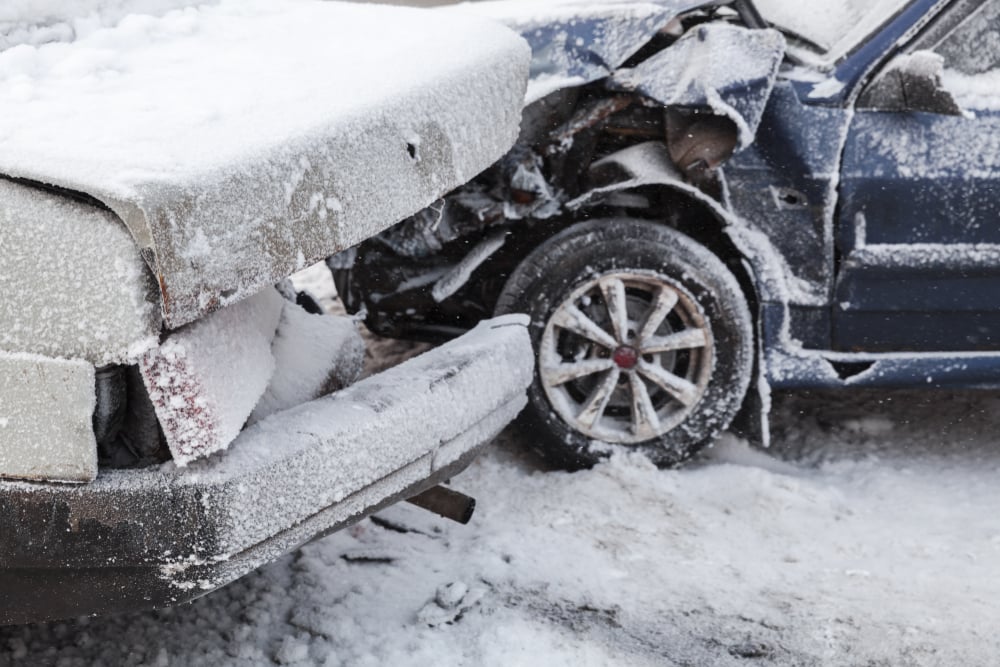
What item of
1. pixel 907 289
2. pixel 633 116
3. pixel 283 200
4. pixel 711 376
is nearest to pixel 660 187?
pixel 633 116

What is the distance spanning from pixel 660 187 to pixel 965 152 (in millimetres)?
916

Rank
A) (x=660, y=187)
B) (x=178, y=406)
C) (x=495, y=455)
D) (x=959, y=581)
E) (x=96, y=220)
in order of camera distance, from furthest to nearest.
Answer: (x=495, y=455) < (x=660, y=187) < (x=959, y=581) < (x=178, y=406) < (x=96, y=220)

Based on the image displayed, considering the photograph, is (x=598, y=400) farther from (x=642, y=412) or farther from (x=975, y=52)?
(x=975, y=52)

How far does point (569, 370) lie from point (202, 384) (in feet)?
5.53

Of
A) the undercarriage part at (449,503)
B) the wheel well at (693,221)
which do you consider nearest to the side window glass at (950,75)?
the wheel well at (693,221)

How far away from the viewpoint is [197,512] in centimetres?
176

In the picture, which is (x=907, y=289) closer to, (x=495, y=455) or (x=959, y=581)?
(x=959, y=581)

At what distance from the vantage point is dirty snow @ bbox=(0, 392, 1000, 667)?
8.17 ft

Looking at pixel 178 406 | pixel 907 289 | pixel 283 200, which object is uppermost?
pixel 283 200

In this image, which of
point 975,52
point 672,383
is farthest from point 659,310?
point 975,52

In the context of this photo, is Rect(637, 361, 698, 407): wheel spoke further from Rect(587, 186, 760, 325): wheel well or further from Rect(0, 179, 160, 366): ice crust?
Rect(0, 179, 160, 366): ice crust

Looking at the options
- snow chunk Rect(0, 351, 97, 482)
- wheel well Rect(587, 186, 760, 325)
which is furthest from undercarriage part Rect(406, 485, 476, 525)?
wheel well Rect(587, 186, 760, 325)

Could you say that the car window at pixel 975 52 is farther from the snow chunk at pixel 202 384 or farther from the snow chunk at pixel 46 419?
the snow chunk at pixel 46 419

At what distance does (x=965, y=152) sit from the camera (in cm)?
305
